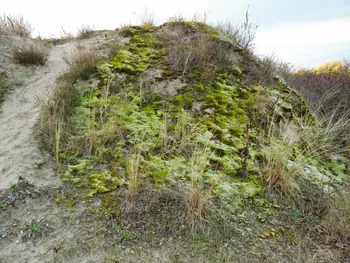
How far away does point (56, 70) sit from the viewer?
5699mm

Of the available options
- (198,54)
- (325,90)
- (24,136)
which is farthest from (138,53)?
(325,90)

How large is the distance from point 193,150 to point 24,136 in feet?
8.12

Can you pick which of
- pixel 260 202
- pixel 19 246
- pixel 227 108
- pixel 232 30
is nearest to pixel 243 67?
pixel 227 108

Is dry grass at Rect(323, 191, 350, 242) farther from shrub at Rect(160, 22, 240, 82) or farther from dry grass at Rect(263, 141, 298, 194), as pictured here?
shrub at Rect(160, 22, 240, 82)

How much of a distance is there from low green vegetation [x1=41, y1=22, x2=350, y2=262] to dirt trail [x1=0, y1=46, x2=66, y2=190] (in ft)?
0.74

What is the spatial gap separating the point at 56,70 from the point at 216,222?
15.5 feet

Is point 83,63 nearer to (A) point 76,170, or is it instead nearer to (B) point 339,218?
(A) point 76,170

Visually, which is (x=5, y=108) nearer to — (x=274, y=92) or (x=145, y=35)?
(x=145, y=35)

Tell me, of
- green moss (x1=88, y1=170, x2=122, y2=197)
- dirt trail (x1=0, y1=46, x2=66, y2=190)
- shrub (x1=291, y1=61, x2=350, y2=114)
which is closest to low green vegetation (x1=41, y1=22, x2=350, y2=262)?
green moss (x1=88, y1=170, x2=122, y2=197)

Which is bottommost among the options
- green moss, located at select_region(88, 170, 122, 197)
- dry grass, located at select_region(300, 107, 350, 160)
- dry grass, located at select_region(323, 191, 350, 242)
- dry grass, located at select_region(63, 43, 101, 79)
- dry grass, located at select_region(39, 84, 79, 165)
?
dry grass, located at select_region(323, 191, 350, 242)

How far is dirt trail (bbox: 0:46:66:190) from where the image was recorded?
3.25 m

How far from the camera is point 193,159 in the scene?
3.28 meters

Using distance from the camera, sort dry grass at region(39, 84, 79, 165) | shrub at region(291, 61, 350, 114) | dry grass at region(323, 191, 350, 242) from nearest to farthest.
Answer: dry grass at region(323, 191, 350, 242), dry grass at region(39, 84, 79, 165), shrub at region(291, 61, 350, 114)

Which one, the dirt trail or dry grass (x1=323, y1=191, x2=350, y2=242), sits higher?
the dirt trail
